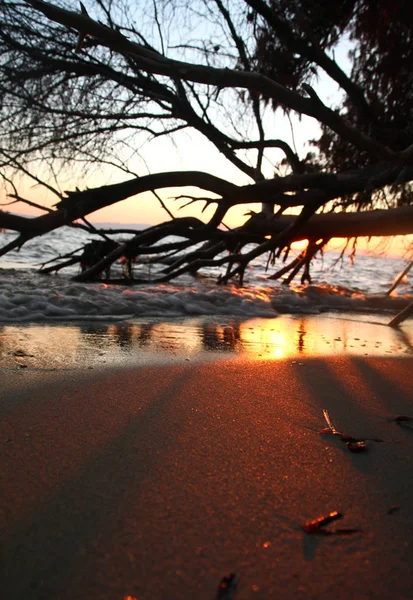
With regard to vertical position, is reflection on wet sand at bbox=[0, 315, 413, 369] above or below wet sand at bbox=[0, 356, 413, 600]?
above

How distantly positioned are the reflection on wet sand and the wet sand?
53 centimetres

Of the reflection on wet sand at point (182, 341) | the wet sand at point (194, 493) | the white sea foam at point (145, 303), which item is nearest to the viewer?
the wet sand at point (194, 493)

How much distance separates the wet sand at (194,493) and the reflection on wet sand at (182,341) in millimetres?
528

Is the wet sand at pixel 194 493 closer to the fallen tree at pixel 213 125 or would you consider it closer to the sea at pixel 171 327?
the sea at pixel 171 327

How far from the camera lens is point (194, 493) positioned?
2.96ft

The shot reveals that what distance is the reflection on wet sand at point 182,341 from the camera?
83.4 inches

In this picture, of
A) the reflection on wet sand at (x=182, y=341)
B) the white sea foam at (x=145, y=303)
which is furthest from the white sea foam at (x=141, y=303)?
the reflection on wet sand at (x=182, y=341)

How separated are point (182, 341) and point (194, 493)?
183cm

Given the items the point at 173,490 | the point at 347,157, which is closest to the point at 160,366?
the point at 173,490

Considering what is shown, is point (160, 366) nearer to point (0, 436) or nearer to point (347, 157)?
point (0, 436)

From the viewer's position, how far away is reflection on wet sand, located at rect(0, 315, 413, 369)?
2117 mm

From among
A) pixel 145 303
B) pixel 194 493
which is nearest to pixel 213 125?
pixel 145 303

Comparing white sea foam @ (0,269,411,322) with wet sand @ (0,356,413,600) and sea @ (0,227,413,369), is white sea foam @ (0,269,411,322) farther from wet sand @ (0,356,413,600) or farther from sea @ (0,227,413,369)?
wet sand @ (0,356,413,600)

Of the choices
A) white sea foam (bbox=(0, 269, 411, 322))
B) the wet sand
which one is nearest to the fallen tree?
white sea foam (bbox=(0, 269, 411, 322))
